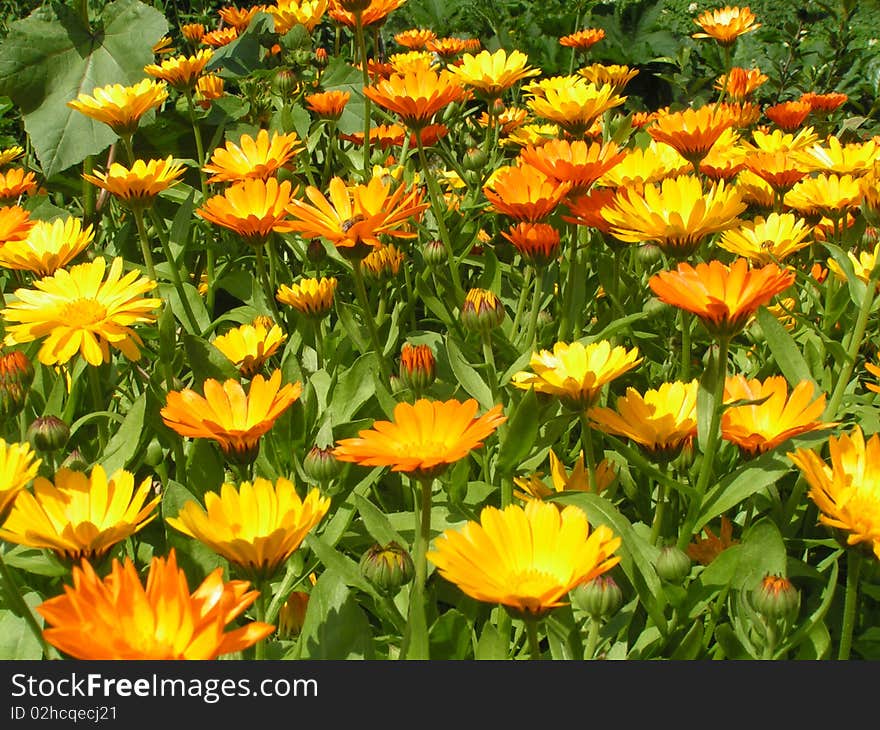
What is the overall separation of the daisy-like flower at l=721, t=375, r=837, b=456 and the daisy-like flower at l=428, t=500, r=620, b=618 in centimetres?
39

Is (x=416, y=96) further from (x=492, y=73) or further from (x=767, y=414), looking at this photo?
(x=767, y=414)

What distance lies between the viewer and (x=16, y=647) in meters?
1.23

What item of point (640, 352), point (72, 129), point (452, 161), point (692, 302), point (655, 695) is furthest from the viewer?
point (72, 129)

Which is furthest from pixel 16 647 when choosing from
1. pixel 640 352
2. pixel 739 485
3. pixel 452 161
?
pixel 452 161

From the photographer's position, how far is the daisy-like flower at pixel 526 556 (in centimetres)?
92

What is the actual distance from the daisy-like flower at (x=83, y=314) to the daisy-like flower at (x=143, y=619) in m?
0.60

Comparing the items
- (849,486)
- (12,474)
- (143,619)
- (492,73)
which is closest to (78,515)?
(12,474)

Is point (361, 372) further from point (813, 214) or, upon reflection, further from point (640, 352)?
point (813, 214)

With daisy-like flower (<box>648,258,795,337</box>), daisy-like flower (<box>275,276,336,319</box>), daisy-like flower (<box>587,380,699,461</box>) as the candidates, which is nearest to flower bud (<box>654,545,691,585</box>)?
daisy-like flower (<box>587,380,699,461</box>)

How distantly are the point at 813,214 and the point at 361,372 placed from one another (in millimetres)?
1084

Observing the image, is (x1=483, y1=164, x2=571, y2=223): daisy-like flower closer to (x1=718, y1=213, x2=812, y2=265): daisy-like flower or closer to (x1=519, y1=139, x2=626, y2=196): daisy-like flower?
(x1=519, y1=139, x2=626, y2=196): daisy-like flower

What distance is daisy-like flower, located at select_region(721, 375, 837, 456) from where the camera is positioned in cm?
132

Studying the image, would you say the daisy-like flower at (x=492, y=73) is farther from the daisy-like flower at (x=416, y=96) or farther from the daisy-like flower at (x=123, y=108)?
the daisy-like flower at (x=123, y=108)

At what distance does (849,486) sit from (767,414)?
0.85 feet
